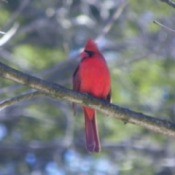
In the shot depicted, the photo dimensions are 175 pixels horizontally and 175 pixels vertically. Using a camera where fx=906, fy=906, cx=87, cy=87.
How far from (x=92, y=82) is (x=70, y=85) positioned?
19.5 ft

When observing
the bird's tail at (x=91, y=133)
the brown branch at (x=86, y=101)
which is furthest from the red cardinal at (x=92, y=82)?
the brown branch at (x=86, y=101)

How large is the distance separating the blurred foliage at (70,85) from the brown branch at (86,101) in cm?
633

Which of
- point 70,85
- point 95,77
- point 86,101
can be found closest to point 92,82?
point 95,77

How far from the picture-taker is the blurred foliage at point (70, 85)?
42.9ft

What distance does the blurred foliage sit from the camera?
42.9 feet

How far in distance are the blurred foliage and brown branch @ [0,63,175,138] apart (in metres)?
6.33

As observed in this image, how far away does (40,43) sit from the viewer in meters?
15.0

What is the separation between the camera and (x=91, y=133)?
737 cm

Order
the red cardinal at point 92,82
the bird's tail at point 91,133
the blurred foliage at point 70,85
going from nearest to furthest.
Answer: the bird's tail at point 91,133 < the red cardinal at point 92,82 < the blurred foliage at point 70,85

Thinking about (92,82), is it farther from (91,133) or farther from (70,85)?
(70,85)

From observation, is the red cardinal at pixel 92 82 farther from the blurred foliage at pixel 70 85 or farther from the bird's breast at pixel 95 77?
the blurred foliage at pixel 70 85

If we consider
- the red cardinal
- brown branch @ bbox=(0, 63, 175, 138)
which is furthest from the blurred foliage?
brown branch @ bbox=(0, 63, 175, 138)

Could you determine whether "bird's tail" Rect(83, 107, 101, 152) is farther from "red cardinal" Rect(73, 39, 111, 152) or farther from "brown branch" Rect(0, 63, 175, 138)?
"brown branch" Rect(0, 63, 175, 138)

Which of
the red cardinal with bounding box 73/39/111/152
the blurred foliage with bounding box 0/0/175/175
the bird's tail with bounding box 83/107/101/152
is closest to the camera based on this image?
the bird's tail with bounding box 83/107/101/152
